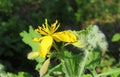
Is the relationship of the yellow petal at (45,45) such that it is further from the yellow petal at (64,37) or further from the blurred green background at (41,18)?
the blurred green background at (41,18)

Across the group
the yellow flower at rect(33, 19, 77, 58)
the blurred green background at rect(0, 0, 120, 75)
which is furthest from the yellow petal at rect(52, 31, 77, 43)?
the blurred green background at rect(0, 0, 120, 75)

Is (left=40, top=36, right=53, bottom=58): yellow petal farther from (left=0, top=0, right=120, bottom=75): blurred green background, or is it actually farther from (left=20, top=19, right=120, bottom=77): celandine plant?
(left=0, top=0, right=120, bottom=75): blurred green background

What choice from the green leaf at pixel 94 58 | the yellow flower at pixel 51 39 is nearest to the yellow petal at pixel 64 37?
the yellow flower at pixel 51 39

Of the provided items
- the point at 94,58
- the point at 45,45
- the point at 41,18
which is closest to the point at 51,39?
the point at 45,45

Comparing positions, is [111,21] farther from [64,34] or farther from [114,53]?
[64,34]

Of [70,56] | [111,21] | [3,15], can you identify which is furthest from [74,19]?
[70,56]

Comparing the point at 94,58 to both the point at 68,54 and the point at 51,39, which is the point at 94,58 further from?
the point at 51,39
